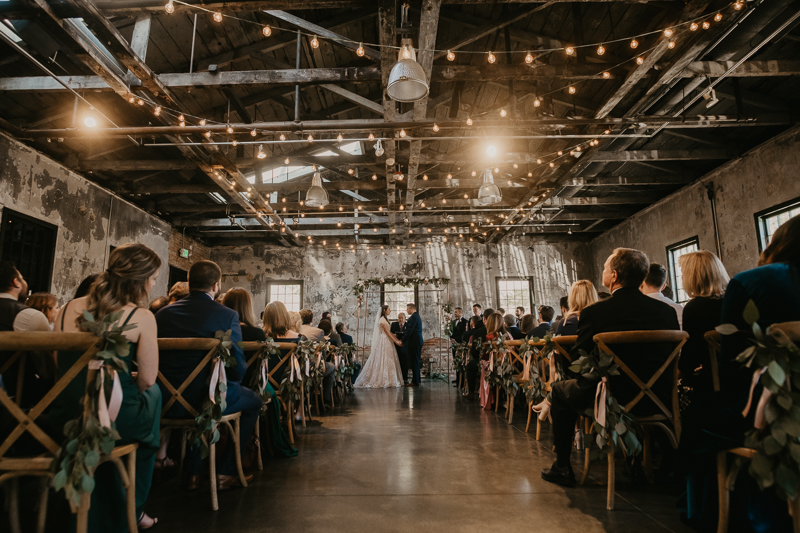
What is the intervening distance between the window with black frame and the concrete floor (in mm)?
5451

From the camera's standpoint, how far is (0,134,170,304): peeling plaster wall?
20.0ft

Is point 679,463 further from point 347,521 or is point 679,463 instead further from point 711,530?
point 347,521

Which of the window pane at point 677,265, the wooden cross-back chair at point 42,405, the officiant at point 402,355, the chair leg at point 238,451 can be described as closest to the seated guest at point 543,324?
the chair leg at point 238,451

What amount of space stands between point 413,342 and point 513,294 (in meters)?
4.41

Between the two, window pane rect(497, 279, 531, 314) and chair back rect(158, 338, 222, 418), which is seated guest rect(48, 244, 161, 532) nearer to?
chair back rect(158, 338, 222, 418)

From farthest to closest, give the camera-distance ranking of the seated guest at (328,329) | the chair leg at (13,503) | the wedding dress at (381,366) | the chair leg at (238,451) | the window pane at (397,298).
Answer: the window pane at (397,298) < the wedding dress at (381,366) < the seated guest at (328,329) < the chair leg at (238,451) < the chair leg at (13,503)

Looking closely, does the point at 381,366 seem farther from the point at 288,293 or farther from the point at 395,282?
the point at 288,293

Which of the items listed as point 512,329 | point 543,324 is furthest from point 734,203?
point 543,324

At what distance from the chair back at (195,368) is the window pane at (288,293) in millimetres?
10378

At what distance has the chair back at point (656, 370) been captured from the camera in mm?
2172

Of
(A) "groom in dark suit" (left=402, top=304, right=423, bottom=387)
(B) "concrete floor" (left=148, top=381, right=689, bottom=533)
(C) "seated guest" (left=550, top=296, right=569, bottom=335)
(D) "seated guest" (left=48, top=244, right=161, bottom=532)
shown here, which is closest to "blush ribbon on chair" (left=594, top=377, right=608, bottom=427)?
(B) "concrete floor" (left=148, top=381, right=689, bottom=533)

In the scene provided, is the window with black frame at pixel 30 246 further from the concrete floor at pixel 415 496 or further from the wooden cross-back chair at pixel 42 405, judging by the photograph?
the wooden cross-back chair at pixel 42 405

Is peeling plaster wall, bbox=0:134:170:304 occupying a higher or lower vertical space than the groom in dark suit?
higher

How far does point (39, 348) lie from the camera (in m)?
1.45
